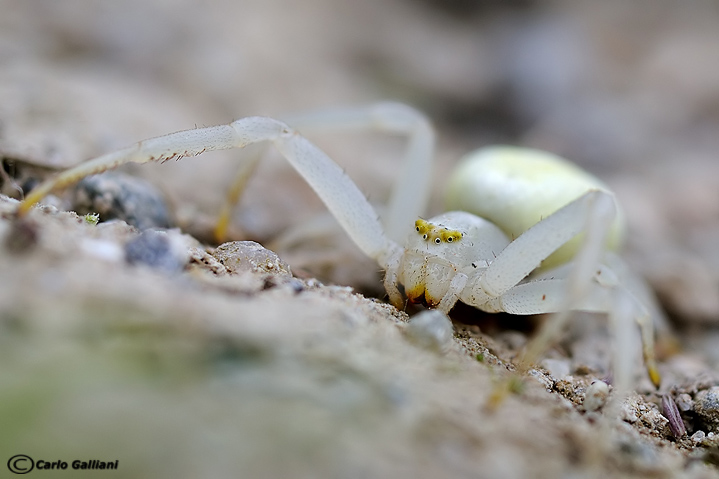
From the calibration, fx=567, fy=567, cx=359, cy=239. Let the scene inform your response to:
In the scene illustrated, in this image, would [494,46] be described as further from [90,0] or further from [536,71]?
[90,0]

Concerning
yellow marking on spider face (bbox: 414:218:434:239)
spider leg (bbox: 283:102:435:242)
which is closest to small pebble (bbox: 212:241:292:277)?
yellow marking on spider face (bbox: 414:218:434:239)

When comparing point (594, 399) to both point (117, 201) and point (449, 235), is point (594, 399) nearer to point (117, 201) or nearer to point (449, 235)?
point (449, 235)

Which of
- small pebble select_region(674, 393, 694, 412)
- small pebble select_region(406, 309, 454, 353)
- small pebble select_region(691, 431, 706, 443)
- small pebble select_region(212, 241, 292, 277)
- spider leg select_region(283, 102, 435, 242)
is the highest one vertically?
spider leg select_region(283, 102, 435, 242)

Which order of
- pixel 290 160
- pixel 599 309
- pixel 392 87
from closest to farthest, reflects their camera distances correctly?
pixel 599 309 < pixel 290 160 < pixel 392 87

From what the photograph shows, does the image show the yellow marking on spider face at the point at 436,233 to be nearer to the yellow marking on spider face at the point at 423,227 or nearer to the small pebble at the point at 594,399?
the yellow marking on spider face at the point at 423,227

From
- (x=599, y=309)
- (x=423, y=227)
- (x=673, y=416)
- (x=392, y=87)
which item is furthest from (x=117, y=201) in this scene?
(x=392, y=87)

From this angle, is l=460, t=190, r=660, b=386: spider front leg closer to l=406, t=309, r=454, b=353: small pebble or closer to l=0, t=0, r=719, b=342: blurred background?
l=406, t=309, r=454, b=353: small pebble

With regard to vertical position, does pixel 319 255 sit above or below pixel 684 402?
below
